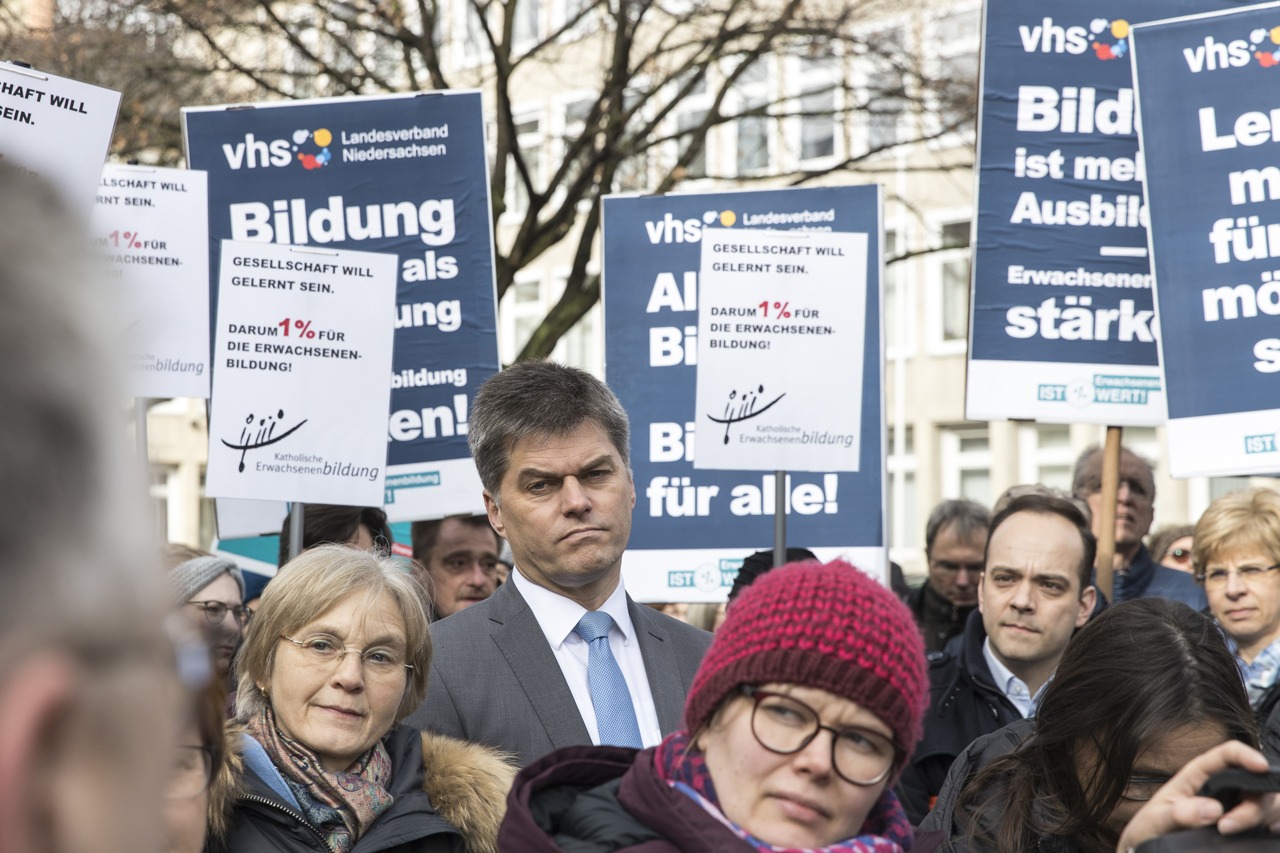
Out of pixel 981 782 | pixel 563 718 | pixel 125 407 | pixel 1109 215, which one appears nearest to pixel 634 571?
pixel 1109 215

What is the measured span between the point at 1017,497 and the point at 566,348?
1002 inches

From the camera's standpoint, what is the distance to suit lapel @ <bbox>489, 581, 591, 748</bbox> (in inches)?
147

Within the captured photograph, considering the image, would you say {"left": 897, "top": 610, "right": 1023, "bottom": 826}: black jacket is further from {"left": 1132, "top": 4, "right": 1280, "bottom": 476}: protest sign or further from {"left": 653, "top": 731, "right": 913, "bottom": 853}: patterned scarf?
{"left": 653, "top": 731, "right": 913, "bottom": 853}: patterned scarf

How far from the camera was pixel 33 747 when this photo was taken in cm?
70

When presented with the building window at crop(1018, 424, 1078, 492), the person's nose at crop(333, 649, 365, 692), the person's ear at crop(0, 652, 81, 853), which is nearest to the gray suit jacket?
the person's nose at crop(333, 649, 365, 692)

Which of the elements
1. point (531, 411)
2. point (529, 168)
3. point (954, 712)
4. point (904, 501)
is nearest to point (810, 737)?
point (531, 411)

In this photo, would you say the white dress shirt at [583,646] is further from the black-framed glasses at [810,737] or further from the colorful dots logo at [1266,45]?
the colorful dots logo at [1266,45]

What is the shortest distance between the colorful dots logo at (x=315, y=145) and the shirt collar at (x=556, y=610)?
124 inches

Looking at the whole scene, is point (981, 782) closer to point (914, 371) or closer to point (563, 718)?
point (563, 718)

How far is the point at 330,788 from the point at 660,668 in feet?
2.96

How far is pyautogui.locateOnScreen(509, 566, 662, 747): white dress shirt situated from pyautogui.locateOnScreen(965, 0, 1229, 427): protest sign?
8.60 feet

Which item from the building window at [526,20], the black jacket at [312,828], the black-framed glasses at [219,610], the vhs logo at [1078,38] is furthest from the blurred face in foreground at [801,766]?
the building window at [526,20]

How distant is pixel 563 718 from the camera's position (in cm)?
373

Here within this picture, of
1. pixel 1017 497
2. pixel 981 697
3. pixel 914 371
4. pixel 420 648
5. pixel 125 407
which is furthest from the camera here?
pixel 914 371
